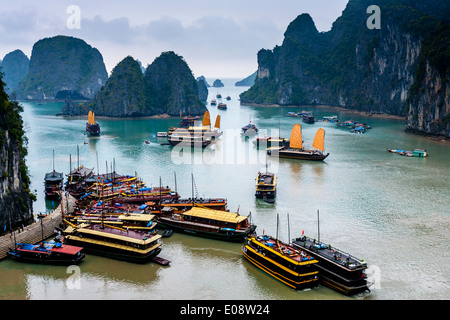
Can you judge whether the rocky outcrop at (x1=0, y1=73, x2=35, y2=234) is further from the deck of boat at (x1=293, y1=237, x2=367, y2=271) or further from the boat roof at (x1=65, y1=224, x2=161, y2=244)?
the deck of boat at (x1=293, y1=237, x2=367, y2=271)

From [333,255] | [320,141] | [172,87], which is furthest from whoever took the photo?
[172,87]

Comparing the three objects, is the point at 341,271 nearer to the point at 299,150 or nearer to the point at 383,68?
the point at 299,150

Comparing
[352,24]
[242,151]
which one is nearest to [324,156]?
[242,151]

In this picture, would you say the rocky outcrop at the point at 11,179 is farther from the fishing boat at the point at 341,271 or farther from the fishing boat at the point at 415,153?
the fishing boat at the point at 415,153

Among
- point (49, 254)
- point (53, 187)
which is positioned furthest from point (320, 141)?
point (49, 254)

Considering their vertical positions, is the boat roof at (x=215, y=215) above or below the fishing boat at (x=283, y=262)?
above

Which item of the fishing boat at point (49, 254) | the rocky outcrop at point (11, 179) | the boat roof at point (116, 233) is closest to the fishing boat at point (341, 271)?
the boat roof at point (116, 233)

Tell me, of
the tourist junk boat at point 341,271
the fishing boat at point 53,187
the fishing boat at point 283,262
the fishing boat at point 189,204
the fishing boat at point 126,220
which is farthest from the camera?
the fishing boat at point 53,187
